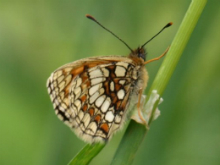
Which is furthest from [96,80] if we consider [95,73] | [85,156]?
[85,156]

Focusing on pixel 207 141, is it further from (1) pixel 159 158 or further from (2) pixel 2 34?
(2) pixel 2 34

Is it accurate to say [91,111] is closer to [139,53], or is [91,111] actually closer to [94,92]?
[94,92]

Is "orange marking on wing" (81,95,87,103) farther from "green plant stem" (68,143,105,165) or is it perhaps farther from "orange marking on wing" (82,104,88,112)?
"green plant stem" (68,143,105,165)

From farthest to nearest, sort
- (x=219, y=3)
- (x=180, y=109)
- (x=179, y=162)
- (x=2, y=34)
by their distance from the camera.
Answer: (x=2, y=34) < (x=179, y=162) < (x=180, y=109) < (x=219, y=3)

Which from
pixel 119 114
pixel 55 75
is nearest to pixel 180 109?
pixel 119 114

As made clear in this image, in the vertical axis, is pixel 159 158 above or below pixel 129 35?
below

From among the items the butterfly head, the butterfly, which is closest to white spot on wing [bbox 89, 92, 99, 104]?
the butterfly

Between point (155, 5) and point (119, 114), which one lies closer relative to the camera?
point (119, 114)
